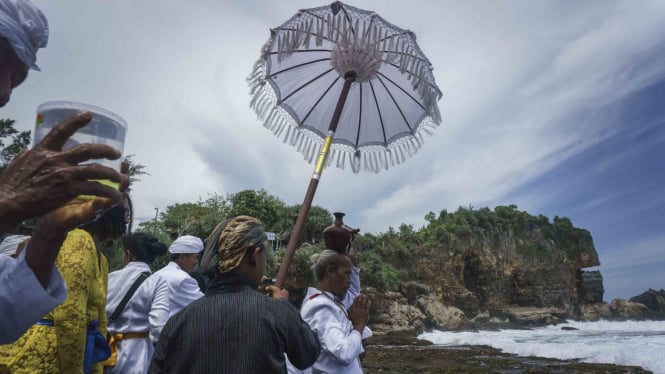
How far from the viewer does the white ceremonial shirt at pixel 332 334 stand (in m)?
2.44

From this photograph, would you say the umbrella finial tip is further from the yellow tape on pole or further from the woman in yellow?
the woman in yellow

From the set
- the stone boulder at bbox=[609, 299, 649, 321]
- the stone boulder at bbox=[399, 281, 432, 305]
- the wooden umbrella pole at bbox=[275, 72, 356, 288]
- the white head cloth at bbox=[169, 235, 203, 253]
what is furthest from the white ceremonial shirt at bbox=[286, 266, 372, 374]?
the stone boulder at bbox=[609, 299, 649, 321]

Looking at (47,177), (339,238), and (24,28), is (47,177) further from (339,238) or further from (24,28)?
(339,238)

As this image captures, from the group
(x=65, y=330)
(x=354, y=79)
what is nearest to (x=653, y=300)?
(x=354, y=79)

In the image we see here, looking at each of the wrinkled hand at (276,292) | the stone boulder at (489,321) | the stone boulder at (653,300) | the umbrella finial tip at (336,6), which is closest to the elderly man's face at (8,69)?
the wrinkled hand at (276,292)

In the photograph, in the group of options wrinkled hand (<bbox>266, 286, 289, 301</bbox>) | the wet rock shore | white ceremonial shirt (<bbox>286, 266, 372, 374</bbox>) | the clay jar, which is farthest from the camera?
the wet rock shore

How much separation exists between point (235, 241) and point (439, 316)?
2931 cm

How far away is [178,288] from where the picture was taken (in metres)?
3.31

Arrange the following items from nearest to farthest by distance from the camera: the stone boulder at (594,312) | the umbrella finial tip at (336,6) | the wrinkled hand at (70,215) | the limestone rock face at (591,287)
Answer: the wrinkled hand at (70,215) < the umbrella finial tip at (336,6) < the stone boulder at (594,312) < the limestone rock face at (591,287)

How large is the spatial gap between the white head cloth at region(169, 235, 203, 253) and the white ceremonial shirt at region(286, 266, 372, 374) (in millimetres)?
1534

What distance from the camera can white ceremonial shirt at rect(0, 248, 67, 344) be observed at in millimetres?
1028

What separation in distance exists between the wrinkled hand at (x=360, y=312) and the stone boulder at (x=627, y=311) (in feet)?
211

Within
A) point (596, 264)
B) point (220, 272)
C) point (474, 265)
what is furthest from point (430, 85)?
point (596, 264)

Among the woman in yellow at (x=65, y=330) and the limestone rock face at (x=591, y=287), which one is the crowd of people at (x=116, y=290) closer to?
the woman in yellow at (x=65, y=330)
